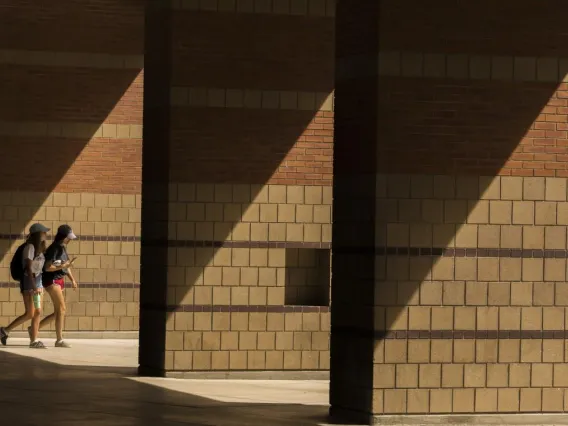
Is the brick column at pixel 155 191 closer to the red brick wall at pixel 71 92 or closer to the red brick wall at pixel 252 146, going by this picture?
the red brick wall at pixel 252 146

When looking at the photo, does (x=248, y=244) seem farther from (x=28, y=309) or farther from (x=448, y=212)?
(x=28, y=309)

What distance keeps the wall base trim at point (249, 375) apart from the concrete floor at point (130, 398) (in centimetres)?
21

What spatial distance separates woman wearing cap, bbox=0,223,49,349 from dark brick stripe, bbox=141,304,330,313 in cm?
373

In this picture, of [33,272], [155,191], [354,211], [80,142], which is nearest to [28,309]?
[33,272]

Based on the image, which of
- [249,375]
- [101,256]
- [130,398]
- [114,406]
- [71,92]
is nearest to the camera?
[114,406]

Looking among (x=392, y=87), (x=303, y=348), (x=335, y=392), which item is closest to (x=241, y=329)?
(x=303, y=348)

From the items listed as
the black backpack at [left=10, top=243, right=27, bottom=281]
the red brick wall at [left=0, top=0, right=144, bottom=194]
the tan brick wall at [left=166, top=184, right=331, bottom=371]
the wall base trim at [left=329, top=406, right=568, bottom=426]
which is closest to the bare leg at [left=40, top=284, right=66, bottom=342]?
the black backpack at [left=10, top=243, right=27, bottom=281]

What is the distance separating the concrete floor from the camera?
14.0m

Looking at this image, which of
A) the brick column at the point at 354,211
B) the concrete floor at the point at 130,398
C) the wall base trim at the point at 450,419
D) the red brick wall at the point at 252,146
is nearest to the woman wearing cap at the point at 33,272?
the concrete floor at the point at 130,398

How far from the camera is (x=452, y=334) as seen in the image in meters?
14.1

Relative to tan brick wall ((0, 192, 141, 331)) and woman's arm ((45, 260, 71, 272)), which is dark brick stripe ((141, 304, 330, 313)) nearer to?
woman's arm ((45, 260, 71, 272))

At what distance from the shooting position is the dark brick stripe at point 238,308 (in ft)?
60.5

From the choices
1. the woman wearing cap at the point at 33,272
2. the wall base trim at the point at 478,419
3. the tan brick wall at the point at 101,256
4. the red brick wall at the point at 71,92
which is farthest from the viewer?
the tan brick wall at the point at 101,256

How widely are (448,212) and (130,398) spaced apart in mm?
4031
